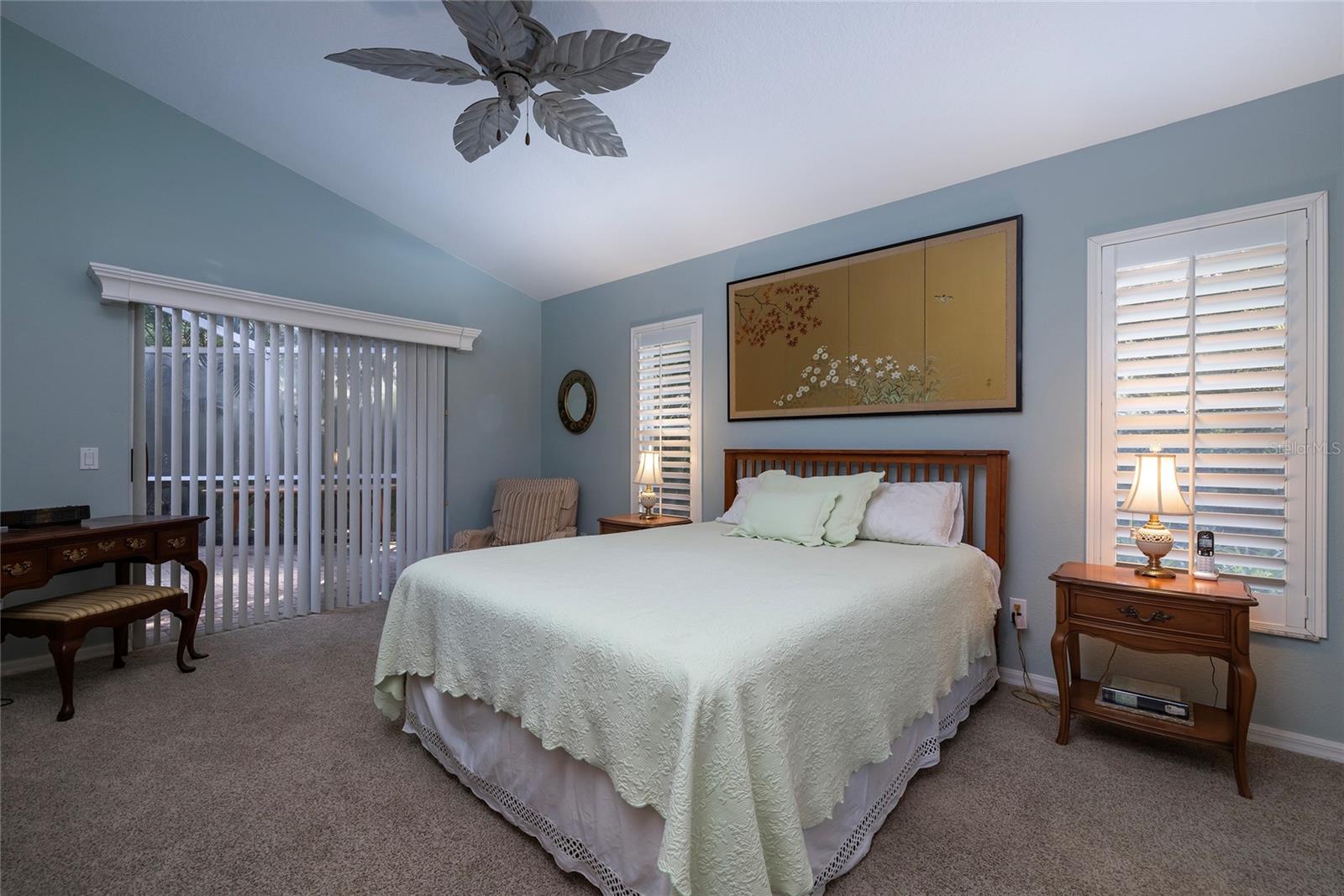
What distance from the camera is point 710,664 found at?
1.28m

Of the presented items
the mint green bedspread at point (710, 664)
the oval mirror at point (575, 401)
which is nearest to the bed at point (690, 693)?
the mint green bedspread at point (710, 664)

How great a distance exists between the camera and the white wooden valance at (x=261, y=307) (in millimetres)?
3209

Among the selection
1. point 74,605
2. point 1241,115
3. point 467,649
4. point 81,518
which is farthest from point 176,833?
point 1241,115

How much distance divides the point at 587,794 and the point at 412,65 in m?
2.34

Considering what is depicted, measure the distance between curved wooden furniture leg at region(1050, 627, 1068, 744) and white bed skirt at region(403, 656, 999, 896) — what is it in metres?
0.43

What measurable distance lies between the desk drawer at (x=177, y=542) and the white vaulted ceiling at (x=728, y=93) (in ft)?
8.07

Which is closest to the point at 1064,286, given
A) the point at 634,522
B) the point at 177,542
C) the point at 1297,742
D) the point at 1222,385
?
the point at 1222,385

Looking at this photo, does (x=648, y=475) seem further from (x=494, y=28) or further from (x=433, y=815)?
(x=494, y=28)

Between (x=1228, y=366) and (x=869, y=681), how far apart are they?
2.06 meters

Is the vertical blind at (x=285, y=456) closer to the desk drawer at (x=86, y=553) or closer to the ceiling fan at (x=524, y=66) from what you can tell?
the desk drawer at (x=86, y=553)

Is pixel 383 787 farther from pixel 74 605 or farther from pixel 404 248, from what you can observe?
pixel 404 248

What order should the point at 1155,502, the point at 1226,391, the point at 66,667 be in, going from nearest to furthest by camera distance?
the point at 1155,502
the point at 1226,391
the point at 66,667

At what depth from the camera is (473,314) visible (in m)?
5.05

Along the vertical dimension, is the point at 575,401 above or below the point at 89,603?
above
